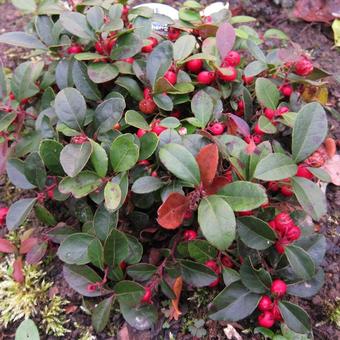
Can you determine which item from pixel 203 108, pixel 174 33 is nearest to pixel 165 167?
Answer: pixel 203 108

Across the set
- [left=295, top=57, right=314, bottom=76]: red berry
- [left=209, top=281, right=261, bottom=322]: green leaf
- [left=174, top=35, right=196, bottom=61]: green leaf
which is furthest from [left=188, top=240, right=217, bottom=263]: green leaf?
[left=295, top=57, right=314, bottom=76]: red berry

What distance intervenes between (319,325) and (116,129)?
111 centimetres

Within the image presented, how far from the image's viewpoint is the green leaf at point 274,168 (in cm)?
138

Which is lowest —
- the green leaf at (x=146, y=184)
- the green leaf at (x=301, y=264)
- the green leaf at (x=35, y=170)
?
the green leaf at (x=301, y=264)

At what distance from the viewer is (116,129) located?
167 centimetres

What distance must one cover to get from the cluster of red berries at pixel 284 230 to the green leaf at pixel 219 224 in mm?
302

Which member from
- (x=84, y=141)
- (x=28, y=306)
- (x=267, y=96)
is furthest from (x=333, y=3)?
(x=28, y=306)

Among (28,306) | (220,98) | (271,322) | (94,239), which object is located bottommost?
(28,306)

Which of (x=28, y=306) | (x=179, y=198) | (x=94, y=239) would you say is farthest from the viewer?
(x=28, y=306)

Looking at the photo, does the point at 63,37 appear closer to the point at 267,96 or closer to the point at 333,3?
the point at 267,96

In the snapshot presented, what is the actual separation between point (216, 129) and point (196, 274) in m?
0.56

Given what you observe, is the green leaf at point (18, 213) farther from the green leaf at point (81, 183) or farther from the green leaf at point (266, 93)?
the green leaf at point (266, 93)

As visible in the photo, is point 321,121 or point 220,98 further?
point 220,98

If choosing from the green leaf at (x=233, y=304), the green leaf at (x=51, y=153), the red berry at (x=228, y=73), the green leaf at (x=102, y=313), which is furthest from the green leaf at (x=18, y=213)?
the red berry at (x=228, y=73)
